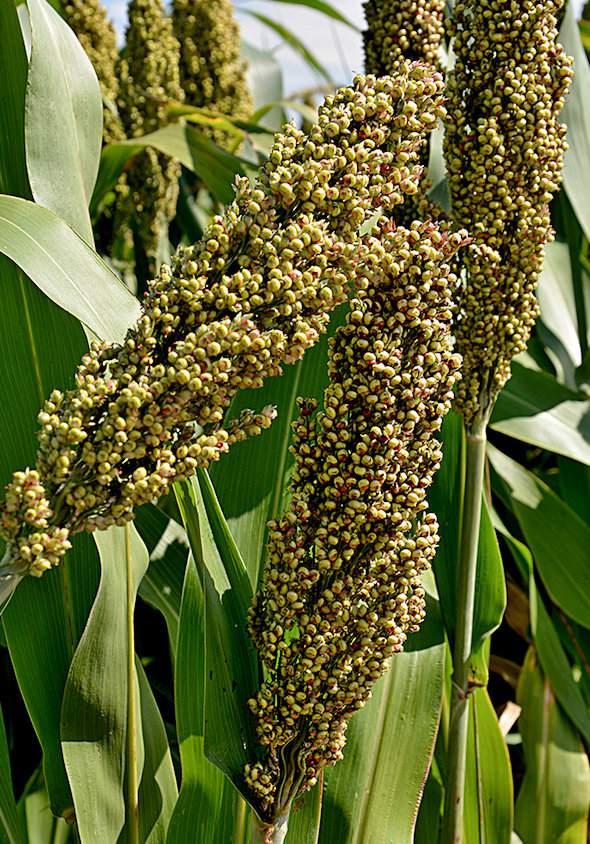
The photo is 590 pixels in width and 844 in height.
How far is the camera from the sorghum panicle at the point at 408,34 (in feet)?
4.20

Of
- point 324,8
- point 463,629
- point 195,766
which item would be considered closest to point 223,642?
point 195,766

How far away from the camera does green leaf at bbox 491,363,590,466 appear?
183 centimetres

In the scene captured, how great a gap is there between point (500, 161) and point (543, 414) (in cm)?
87

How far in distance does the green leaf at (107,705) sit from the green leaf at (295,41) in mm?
2371

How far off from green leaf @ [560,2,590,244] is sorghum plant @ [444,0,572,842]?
725 mm

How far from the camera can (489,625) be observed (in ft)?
4.67

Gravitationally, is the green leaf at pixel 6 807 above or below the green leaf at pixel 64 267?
below

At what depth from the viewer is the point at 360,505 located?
770 millimetres

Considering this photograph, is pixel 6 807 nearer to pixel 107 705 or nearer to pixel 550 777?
pixel 107 705

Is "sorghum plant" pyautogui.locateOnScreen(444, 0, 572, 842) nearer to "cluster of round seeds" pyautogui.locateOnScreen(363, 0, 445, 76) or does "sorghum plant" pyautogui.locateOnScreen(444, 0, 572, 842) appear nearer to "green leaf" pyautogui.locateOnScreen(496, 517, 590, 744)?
"cluster of round seeds" pyautogui.locateOnScreen(363, 0, 445, 76)

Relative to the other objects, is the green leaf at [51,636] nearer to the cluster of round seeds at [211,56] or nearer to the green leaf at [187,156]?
the green leaf at [187,156]

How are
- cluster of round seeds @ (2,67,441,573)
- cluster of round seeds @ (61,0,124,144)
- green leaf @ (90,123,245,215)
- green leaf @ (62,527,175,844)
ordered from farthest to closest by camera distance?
cluster of round seeds @ (61,0,124,144) → green leaf @ (90,123,245,215) → green leaf @ (62,527,175,844) → cluster of round seeds @ (2,67,441,573)

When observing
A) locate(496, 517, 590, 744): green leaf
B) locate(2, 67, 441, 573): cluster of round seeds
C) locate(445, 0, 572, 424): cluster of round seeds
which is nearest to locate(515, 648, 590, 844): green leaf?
locate(496, 517, 590, 744): green leaf

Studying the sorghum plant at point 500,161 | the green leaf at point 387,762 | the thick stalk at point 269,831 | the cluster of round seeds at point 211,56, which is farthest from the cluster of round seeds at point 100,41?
the thick stalk at point 269,831
